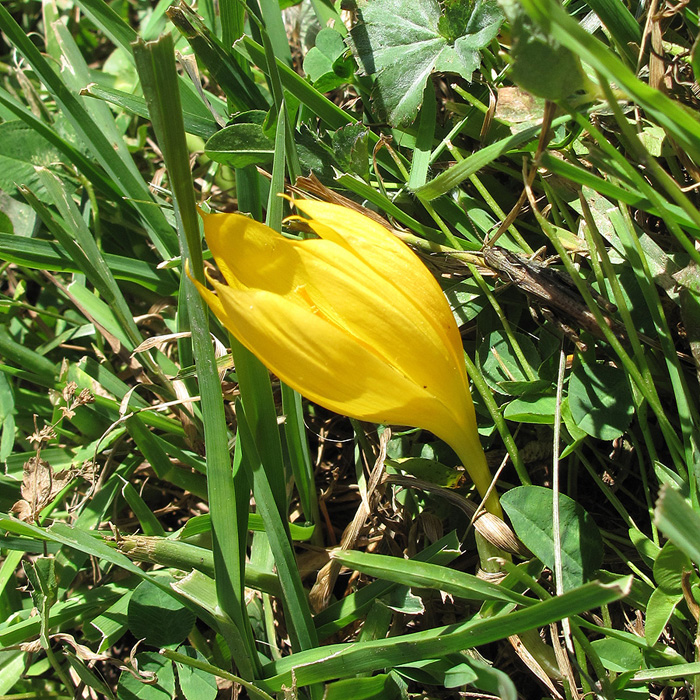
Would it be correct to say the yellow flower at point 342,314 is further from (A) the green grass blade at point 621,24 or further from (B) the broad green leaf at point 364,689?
(A) the green grass blade at point 621,24

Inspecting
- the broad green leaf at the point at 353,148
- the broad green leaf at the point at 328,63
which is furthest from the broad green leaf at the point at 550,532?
the broad green leaf at the point at 328,63

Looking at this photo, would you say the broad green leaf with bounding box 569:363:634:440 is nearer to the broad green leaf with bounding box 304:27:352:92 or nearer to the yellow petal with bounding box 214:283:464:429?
the yellow petal with bounding box 214:283:464:429

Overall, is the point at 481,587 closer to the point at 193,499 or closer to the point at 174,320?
the point at 193,499

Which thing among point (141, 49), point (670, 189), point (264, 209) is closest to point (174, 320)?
point (264, 209)

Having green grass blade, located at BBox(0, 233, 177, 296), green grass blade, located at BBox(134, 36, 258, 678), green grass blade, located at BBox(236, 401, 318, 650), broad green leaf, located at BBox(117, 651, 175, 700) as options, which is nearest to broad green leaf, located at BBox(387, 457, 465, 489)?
green grass blade, located at BBox(236, 401, 318, 650)

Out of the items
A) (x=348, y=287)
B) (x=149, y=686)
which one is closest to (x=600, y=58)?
(x=348, y=287)
